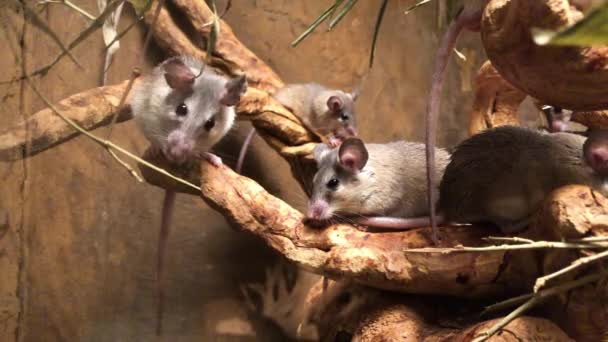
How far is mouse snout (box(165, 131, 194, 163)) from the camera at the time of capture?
3.20 meters

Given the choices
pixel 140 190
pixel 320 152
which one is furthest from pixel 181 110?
pixel 320 152

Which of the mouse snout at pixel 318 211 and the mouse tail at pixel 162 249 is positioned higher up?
the mouse snout at pixel 318 211

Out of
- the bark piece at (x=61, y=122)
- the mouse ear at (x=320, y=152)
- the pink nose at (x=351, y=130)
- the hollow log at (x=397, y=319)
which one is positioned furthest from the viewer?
the pink nose at (x=351, y=130)

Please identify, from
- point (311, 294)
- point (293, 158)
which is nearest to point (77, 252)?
point (311, 294)

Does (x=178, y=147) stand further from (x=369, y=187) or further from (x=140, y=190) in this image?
(x=369, y=187)

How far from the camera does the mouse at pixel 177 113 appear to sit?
3.29m

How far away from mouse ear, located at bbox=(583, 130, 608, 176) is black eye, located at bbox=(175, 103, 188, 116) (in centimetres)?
211

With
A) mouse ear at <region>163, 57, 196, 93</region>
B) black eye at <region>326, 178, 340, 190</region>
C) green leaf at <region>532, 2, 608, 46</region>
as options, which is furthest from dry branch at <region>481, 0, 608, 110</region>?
mouse ear at <region>163, 57, 196, 93</region>

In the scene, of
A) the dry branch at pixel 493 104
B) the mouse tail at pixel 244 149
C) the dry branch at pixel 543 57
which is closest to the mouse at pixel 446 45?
the dry branch at pixel 543 57

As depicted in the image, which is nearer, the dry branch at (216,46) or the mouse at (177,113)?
the mouse at (177,113)

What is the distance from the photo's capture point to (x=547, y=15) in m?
1.85

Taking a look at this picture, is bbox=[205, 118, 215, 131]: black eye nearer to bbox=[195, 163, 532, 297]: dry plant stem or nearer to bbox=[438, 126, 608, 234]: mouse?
bbox=[195, 163, 532, 297]: dry plant stem

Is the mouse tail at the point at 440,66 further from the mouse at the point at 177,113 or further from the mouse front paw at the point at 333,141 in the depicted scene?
the mouse front paw at the point at 333,141

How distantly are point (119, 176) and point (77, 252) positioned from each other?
0.42 metres
